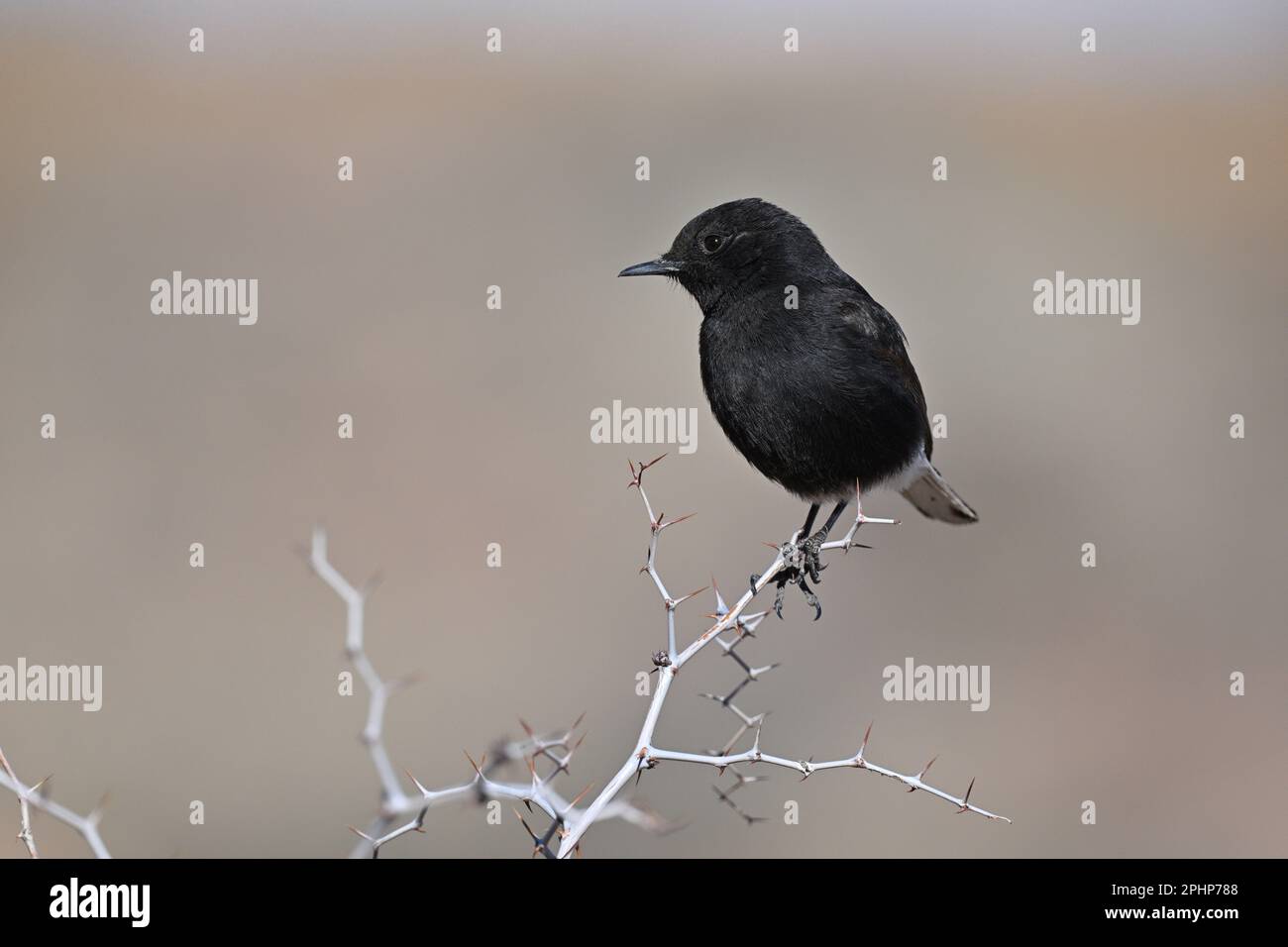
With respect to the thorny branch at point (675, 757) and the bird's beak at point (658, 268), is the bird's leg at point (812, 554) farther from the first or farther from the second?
the thorny branch at point (675, 757)

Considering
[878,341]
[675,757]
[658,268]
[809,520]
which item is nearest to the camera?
[675,757]

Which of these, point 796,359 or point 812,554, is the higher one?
point 796,359

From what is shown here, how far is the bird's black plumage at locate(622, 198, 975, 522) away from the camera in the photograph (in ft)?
21.1

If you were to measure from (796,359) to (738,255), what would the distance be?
0.80 m

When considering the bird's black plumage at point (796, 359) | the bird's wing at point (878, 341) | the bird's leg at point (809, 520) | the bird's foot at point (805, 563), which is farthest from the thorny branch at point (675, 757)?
the bird's leg at point (809, 520)

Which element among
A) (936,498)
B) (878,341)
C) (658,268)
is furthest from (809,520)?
(658,268)

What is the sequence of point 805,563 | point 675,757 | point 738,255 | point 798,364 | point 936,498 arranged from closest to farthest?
point 675,757 → point 798,364 → point 805,563 → point 738,255 → point 936,498

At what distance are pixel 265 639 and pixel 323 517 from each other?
5.82 ft

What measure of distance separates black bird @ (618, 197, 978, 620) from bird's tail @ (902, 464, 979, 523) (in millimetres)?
52

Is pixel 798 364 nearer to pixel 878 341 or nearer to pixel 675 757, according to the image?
pixel 878 341

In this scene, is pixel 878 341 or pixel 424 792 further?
pixel 878 341

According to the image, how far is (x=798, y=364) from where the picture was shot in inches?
252

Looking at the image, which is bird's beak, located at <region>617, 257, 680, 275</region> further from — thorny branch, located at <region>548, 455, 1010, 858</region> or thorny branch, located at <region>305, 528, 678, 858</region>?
thorny branch, located at <region>305, 528, 678, 858</region>
